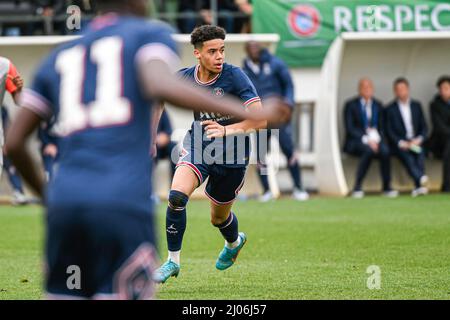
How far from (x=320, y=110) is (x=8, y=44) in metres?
5.80

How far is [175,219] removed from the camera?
8.29 metres

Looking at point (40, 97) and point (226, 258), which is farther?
point (226, 258)

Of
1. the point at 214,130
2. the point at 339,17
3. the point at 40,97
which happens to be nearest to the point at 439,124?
the point at 339,17

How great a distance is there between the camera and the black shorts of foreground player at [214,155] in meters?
8.32

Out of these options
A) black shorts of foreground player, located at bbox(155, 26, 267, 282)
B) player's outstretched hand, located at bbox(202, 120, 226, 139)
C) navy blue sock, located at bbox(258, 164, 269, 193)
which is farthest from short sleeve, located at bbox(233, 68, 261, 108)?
navy blue sock, located at bbox(258, 164, 269, 193)

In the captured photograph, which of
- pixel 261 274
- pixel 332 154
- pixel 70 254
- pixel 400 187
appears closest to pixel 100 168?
pixel 70 254

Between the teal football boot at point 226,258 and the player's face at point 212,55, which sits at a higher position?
the player's face at point 212,55

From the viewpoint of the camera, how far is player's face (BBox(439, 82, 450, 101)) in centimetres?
1766

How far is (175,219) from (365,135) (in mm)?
9855

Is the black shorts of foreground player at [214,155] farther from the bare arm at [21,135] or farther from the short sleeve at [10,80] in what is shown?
the bare arm at [21,135]

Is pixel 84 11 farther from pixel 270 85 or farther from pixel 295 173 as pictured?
pixel 295 173

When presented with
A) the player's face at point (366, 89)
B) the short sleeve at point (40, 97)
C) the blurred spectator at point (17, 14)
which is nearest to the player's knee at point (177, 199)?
the short sleeve at point (40, 97)

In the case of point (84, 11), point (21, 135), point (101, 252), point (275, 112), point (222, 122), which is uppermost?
point (275, 112)

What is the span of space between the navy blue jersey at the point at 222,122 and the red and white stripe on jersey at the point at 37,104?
442 cm
